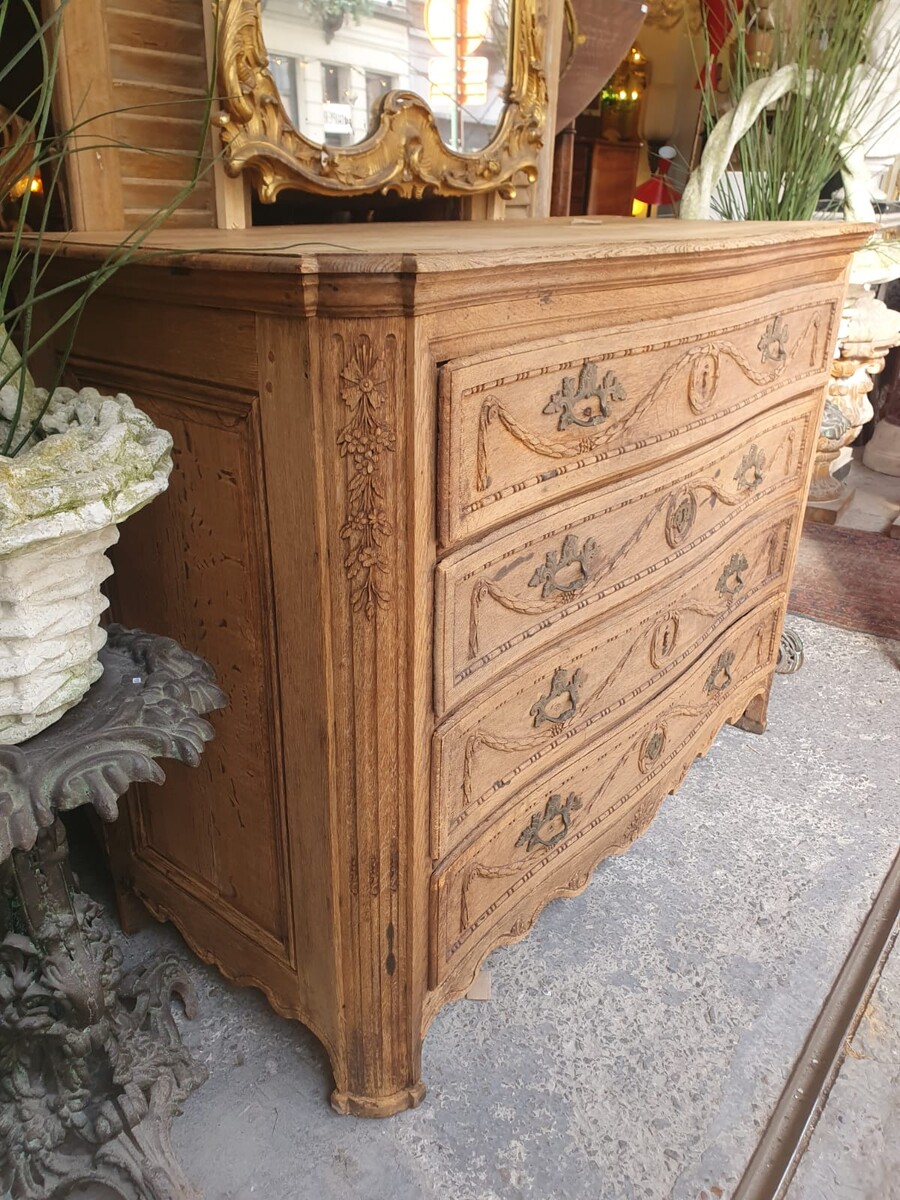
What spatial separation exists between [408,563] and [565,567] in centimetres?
32

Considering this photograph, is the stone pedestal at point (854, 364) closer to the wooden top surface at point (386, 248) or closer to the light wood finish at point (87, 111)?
the wooden top surface at point (386, 248)

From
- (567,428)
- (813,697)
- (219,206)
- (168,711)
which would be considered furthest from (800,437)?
(168,711)

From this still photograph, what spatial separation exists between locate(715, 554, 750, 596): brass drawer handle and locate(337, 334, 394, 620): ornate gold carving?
0.95m

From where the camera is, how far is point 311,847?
1.15m

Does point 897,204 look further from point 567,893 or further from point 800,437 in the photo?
point 567,893

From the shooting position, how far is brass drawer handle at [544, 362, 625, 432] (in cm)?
110

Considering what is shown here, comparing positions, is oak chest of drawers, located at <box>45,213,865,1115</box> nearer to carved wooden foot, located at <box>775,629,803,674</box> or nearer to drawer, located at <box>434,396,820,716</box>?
drawer, located at <box>434,396,820,716</box>

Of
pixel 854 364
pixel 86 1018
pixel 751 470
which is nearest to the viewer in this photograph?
pixel 86 1018

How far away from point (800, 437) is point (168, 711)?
1.47 m

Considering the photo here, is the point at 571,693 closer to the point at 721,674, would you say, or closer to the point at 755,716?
the point at 721,674

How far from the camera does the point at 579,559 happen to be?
125cm

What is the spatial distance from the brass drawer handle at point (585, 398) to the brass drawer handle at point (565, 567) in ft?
0.50

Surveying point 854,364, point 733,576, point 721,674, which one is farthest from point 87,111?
point 854,364

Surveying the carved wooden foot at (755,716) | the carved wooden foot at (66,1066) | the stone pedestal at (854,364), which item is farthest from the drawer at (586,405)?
the stone pedestal at (854,364)
